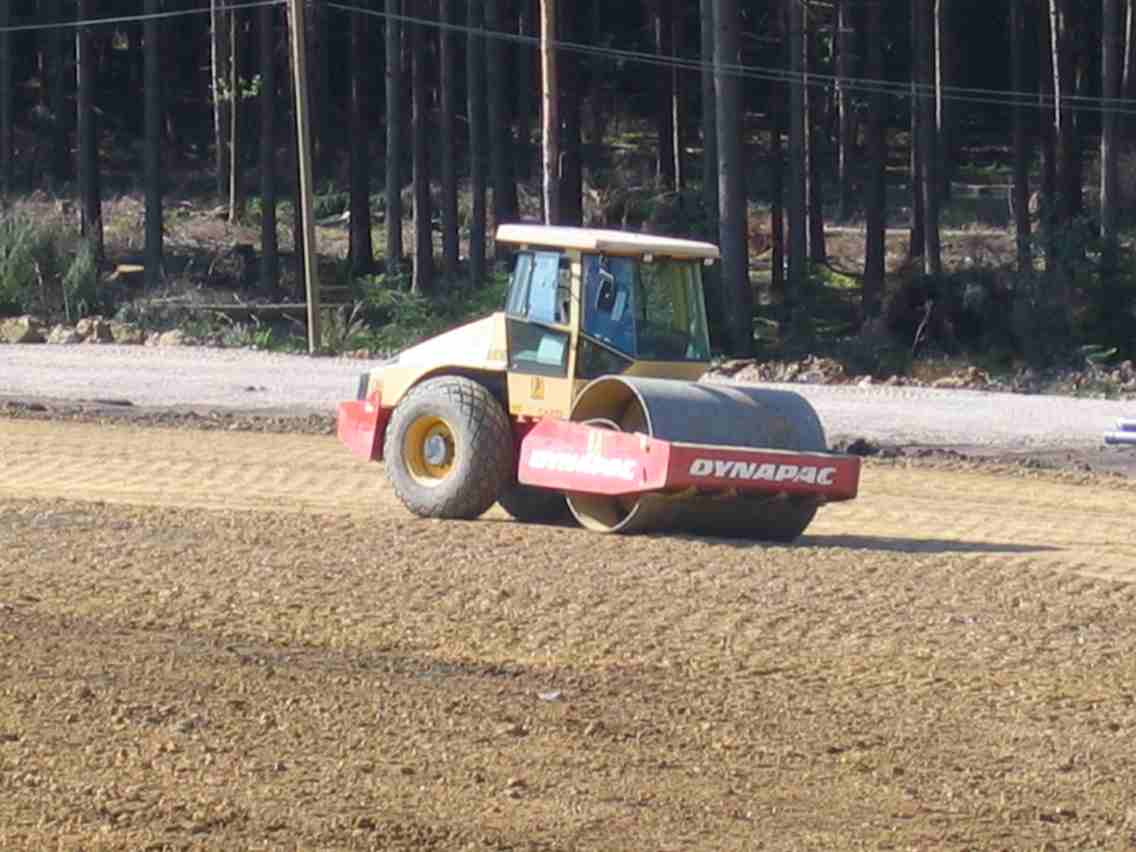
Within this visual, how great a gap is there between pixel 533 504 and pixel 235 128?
41667 mm

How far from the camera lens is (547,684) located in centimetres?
1070

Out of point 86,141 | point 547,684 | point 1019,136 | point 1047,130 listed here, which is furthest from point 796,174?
point 547,684

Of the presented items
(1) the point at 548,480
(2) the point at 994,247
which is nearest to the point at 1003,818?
(1) the point at 548,480

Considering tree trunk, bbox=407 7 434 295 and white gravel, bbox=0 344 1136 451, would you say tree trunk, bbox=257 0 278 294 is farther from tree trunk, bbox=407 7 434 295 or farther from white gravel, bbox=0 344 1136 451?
white gravel, bbox=0 344 1136 451

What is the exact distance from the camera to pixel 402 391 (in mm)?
16766

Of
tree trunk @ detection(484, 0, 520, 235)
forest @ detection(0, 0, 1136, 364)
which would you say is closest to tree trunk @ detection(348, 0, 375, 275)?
forest @ detection(0, 0, 1136, 364)

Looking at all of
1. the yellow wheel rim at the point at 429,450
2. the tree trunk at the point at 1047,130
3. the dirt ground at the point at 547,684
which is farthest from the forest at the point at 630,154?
the dirt ground at the point at 547,684

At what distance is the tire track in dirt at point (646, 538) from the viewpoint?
15.9 metres

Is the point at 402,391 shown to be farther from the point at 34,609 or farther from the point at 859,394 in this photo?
the point at 859,394

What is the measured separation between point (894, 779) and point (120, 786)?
311 centimetres

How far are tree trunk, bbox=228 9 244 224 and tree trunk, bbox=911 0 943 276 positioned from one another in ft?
53.5

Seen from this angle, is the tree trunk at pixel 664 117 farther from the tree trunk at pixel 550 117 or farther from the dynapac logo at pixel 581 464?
the dynapac logo at pixel 581 464

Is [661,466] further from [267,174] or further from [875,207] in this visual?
[267,174]

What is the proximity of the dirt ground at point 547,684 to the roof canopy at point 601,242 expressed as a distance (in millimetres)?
2017
